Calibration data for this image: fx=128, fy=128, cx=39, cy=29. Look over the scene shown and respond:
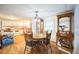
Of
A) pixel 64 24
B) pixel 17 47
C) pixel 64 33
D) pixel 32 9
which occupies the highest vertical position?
pixel 32 9

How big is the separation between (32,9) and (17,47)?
58 centimetres

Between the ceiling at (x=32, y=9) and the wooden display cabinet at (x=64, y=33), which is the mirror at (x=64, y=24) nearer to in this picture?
the wooden display cabinet at (x=64, y=33)

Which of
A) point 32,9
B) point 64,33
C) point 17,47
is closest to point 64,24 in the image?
point 64,33

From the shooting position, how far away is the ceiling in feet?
5.95

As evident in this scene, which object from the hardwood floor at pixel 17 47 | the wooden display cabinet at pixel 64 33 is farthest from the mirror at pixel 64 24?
the hardwood floor at pixel 17 47

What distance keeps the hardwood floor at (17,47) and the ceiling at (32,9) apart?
34 cm

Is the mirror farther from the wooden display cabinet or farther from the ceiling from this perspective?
the ceiling

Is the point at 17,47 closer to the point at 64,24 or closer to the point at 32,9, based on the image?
the point at 32,9

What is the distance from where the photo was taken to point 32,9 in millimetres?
1820

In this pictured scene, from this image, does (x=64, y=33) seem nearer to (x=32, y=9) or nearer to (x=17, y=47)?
(x=32, y=9)

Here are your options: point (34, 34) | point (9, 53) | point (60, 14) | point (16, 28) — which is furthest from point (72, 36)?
point (9, 53)

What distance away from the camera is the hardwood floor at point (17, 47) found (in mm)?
1824

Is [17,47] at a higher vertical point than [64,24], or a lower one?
lower
